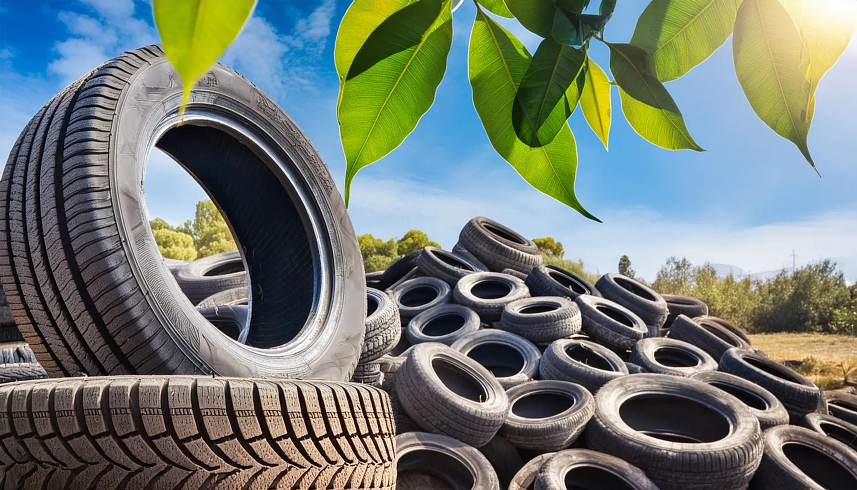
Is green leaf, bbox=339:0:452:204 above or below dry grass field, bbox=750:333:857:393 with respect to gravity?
above

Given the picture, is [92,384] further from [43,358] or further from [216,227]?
[216,227]

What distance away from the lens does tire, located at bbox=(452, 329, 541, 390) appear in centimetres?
558

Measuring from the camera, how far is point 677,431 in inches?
192

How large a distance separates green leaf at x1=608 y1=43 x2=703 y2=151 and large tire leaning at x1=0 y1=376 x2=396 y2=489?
1509 mm

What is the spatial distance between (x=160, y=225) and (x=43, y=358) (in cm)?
2463

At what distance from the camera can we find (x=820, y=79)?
1.15 ft

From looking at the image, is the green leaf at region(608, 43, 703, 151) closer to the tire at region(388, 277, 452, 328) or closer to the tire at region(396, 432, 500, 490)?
the tire at region(396, 432, 500, 490)

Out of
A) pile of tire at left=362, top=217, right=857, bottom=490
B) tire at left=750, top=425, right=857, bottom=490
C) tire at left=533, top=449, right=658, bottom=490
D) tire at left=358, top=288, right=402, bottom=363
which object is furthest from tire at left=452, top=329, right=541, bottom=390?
tire at left=750, top=425, right=857, bottom=490

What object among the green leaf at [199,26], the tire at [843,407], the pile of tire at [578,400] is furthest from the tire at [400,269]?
the green leaf at [199,26]

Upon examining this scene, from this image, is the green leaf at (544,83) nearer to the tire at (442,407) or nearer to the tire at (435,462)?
the tire at (435,462)

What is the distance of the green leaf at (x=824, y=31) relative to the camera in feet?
1.07

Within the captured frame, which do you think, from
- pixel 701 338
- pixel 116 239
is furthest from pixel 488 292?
pixel 116 239

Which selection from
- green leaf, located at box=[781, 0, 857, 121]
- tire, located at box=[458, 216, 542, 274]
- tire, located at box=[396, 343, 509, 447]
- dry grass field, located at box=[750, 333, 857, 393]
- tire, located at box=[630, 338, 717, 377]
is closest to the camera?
green leaf, located at box=[781, 0, 857, 121]

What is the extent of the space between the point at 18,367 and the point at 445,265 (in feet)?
17.1
